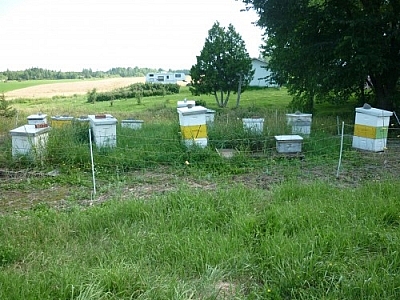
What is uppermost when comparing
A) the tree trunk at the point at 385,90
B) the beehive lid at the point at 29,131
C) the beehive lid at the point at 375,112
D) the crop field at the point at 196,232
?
the tree trunk at the point at 385,90

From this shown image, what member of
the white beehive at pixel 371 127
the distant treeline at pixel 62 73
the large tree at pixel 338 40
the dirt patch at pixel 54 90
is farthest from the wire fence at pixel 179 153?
the distant treeline at pixel 62 73

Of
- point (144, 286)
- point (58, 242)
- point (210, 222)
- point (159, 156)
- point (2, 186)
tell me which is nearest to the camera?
point (144, 286)

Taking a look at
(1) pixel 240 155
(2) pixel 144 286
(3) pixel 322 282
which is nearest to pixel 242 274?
(3) pixel 322 282

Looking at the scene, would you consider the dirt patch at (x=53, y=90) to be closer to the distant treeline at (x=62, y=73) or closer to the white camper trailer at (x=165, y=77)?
the white camper trailer at (x=165, y=77)

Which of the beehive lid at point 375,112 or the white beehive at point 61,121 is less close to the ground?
the beehive lid at point 375,112

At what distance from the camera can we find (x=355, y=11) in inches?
496

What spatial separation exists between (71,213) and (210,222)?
6.47 ft

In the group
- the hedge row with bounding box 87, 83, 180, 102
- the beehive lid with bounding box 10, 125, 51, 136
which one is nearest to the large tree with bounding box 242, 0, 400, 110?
the beehive lid with bounding box 10, 125, 51, 136

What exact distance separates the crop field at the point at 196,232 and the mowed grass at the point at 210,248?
0.01 m

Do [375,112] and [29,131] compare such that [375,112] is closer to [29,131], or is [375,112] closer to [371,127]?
[371,127]

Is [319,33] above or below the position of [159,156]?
above

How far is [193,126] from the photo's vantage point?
8.68 metres

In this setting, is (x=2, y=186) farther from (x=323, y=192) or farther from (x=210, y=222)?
(x=323, y=192)

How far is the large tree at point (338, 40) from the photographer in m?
11.0
